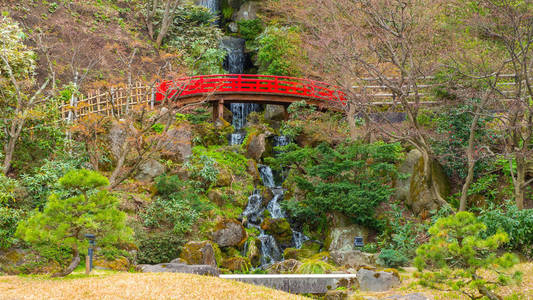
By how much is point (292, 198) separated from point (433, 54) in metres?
9.61

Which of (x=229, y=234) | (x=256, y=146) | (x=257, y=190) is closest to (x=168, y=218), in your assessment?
(x=229, y=234)

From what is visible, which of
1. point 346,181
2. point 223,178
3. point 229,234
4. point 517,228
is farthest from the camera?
point 223,178

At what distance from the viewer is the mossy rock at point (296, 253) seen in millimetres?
13242

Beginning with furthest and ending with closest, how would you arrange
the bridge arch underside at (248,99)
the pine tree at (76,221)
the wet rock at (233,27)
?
the wet rock at (233,27) < the bridge arch underside at (248,99) < the pine tree at (76,221)

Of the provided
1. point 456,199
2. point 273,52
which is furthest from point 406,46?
point 273,52

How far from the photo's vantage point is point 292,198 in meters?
15.1

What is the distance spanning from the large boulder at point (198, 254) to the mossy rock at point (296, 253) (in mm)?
2792

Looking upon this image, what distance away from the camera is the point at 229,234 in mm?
13312

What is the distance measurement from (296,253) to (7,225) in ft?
26.3

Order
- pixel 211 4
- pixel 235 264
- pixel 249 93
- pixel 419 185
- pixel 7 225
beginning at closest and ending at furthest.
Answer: pixel 7 225
pixel 235 264
pixel 419 185
pixel 249 93
pixel 211 4

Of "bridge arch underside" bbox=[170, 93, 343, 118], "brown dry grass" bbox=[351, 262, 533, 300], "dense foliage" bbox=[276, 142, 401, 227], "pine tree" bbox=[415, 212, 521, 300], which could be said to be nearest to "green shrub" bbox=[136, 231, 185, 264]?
"dense foliage" bbox=[276, 142, 401, 227]

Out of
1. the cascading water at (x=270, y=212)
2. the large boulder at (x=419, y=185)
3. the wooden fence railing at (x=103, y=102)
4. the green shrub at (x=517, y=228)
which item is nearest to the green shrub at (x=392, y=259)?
the green shrub at (x=517, y=228)

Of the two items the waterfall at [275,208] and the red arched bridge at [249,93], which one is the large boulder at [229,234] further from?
the red arched bridge at [249,93]

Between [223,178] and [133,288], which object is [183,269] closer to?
[133,288]
